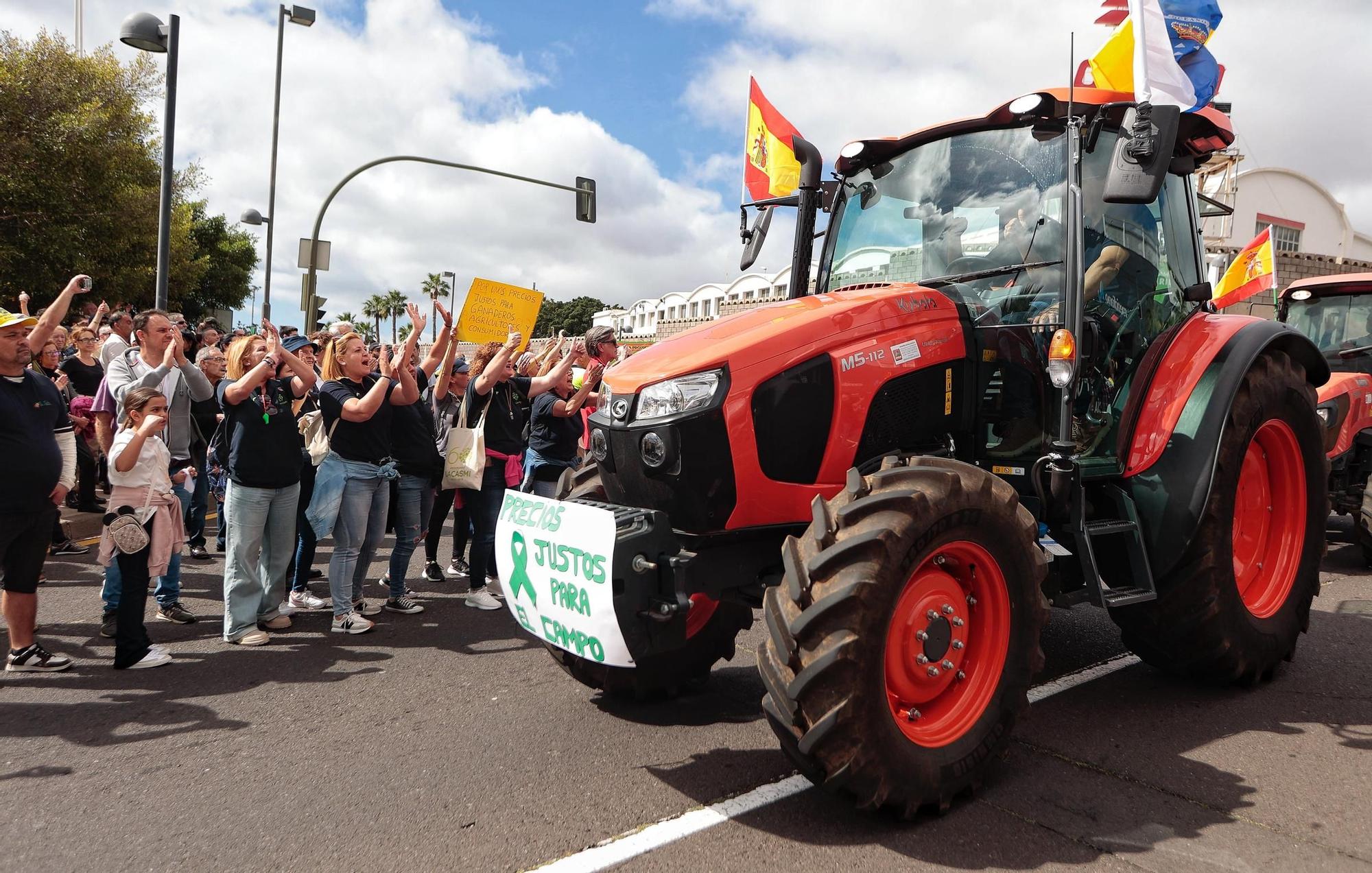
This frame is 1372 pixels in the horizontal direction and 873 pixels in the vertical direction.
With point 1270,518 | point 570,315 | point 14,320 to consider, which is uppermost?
point 570,315

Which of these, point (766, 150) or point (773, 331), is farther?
point (766, 150)

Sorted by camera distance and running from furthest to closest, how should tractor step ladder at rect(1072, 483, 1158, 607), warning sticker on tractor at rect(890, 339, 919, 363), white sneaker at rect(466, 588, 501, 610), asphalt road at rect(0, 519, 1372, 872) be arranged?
white sneaker at rect(466, 588, 501, 610) → tractor step ladder at rect(1072, 483, 1158, 607) → warning sticker on tractor at rect(890, 339, 919, 363) → asphalt road at rect(0, 519, 1372, 872)

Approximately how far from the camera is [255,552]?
570cm

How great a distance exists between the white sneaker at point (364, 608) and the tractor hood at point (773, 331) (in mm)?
3428

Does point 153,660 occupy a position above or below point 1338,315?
below

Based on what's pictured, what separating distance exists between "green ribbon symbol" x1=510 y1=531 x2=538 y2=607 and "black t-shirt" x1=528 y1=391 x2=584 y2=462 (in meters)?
3.06

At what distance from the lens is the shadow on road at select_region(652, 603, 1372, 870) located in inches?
123

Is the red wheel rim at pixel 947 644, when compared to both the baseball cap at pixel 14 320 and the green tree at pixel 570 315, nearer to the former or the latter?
the baseball cap at pixel 14 320

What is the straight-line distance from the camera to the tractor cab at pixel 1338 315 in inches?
361

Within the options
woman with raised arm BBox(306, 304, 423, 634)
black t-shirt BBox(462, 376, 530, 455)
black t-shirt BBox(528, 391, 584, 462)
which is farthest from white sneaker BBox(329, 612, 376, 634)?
black t-shirt BBox(528, 391, 584, 462)

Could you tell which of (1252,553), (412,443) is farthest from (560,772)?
(1252,553)

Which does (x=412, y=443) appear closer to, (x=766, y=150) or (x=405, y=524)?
(x=405, y=524)

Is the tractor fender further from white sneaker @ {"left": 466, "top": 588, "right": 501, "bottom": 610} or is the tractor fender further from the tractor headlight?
white sneaker @ {"left": 466, "top": 588, "right": 501, "bottom": 610}

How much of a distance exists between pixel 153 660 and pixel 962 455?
15.0 feet
